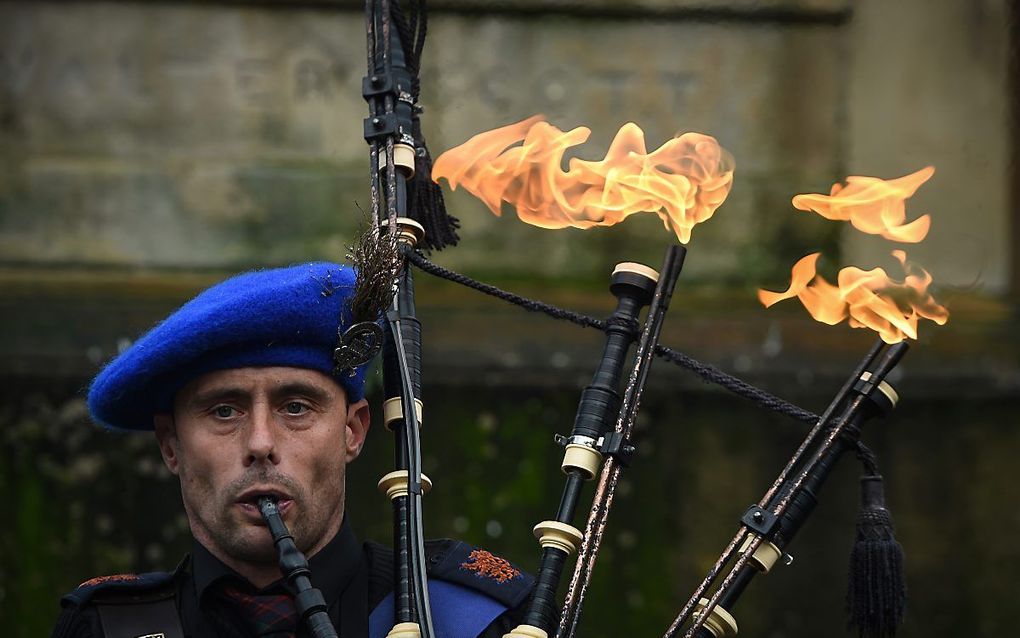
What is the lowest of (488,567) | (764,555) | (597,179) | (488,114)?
(764,555)

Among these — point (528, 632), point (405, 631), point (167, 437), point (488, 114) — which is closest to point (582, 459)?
point (528, 632)

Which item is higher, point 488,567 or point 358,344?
point 358,344

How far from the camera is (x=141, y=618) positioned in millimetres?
3193

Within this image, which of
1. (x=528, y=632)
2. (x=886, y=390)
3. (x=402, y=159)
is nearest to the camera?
(x=528, y=632)

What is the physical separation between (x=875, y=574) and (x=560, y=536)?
71cm

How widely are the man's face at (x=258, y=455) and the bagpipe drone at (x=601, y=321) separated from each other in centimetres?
9

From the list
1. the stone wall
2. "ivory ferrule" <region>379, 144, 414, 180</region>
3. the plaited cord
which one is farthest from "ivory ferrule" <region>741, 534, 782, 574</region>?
the stone wall

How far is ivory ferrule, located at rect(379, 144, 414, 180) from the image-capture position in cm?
327

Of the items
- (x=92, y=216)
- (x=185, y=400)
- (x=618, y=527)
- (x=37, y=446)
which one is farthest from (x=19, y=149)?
(x=185, y=400)

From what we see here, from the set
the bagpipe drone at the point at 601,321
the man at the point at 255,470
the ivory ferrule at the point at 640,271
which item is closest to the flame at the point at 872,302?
the bagpipe drone at the point at 601,321

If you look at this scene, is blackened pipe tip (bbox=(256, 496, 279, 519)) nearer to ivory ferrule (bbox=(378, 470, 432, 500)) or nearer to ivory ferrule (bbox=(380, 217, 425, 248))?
ivory ferrule (bbox=(378, 470, 432, 500))

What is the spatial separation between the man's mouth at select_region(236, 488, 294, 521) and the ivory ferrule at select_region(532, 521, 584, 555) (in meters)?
0.53

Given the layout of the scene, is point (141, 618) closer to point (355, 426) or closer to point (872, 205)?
point (355, 426)

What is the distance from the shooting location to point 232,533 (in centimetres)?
311
